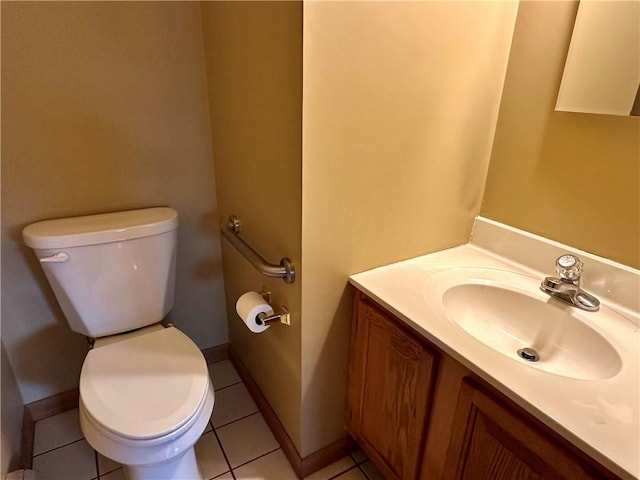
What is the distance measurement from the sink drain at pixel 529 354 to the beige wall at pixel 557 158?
323 mm

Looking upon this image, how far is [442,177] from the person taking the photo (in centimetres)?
125

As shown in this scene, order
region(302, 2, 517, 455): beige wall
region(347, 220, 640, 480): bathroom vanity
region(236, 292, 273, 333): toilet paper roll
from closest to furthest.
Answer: region(347, 220, 640, 480): bathroom vanity
region(302, 2, 517, 455): beige wall
region(236, 292, 273, 333): toilet paper roll

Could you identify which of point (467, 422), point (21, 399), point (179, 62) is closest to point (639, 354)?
point (467, 422)

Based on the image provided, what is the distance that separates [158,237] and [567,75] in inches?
52.7

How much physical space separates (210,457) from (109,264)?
80 cm

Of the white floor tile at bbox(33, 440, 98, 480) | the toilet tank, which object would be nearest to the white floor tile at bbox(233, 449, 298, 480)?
the white floor tile at bbox(33, 440, 98, 480)

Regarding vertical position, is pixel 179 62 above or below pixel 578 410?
above

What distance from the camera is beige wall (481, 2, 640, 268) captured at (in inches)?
40.3

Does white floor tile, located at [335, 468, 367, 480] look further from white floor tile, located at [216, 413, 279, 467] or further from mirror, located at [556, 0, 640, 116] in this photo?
mirror, located at [556, 0, 640, 116]

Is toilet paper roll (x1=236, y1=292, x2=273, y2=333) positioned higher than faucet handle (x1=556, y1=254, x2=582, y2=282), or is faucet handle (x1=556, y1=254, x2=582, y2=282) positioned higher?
faucet handle (x1=556, y1=254, x2=582, y2=282)

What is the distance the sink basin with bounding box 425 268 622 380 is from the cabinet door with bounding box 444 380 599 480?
0.17m

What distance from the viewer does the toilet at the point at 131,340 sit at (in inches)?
43.9

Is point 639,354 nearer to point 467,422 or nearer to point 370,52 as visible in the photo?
point 467,422

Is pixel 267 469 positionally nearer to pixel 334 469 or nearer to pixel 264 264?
pixel 334 469
